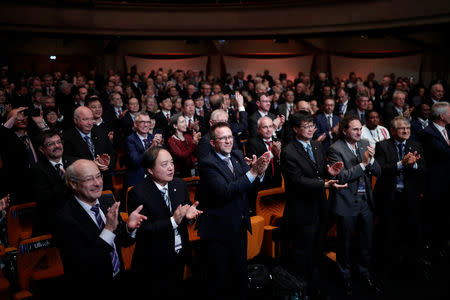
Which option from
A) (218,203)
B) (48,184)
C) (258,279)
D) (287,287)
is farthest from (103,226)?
(287,287)

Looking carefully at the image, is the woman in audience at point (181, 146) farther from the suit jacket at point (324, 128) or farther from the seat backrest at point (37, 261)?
the suit jacket at point (324, 128)

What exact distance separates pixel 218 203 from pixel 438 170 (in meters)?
2.75

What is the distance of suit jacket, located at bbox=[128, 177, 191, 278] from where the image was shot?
2258 mm

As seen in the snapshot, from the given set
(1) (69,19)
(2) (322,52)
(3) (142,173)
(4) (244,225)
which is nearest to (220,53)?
(2) (322,52)

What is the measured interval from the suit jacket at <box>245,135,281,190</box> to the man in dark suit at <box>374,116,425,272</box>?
103cm

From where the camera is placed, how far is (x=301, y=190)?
2.90 m

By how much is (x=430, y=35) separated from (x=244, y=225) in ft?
40.7

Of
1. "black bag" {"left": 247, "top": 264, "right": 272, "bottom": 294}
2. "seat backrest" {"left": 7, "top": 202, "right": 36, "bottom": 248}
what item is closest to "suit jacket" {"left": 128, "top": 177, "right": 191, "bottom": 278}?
"black bag" {"left": 247, "top": 264, "right": 272, "bottom": 294}

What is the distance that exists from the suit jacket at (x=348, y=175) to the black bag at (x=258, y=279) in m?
0.81

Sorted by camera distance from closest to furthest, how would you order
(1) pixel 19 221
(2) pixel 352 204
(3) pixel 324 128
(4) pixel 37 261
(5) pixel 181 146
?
(4) pixel 37 261
(2) pixel 352 204
(1) pixel 19 221
(5) pixel 181 146
(3) pixel 324 128

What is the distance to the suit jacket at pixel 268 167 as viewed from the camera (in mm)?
3779

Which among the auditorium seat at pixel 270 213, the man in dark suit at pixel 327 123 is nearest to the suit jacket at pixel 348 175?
the auditorium seat at pixel 270 213

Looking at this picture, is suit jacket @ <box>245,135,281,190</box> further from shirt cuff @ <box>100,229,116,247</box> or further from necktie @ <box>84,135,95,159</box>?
shirt cuff @ <box>100,229,116,247</box>

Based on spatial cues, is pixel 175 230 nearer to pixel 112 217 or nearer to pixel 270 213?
pixel 112 217
